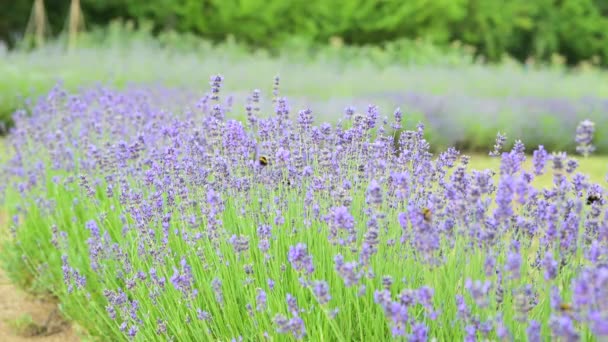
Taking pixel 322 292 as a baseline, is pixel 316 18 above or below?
above

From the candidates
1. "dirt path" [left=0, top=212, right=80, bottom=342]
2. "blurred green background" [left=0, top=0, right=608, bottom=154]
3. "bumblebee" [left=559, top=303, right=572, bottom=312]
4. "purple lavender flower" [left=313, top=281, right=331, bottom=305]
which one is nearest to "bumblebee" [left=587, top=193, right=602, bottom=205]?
"bumblebee" [left=559, top=303, right=572, bottom=312]

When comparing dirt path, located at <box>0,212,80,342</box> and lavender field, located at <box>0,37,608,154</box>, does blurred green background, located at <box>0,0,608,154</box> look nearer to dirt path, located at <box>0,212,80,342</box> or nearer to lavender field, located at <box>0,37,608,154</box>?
lavender field, located at <box>0,37,608,154</box>

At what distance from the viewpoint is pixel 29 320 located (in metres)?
3.81

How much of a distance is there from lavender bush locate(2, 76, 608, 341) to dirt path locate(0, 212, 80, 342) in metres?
0.17

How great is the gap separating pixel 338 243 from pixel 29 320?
6.55 feet

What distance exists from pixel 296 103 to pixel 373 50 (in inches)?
287

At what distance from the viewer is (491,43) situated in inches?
753

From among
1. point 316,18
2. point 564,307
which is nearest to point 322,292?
point 564,307

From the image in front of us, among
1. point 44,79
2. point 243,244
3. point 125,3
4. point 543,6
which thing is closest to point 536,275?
point 243,244

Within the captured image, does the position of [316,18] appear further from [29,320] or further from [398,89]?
[29,320]

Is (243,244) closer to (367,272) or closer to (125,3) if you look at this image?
(367,272)

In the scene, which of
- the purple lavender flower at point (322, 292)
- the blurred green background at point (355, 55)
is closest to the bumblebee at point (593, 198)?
the purple lavender flower at point (322, 292)

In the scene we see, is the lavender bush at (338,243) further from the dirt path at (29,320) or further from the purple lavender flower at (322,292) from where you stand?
the dirt path at (29,320)

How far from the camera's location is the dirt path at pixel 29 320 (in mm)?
3789
